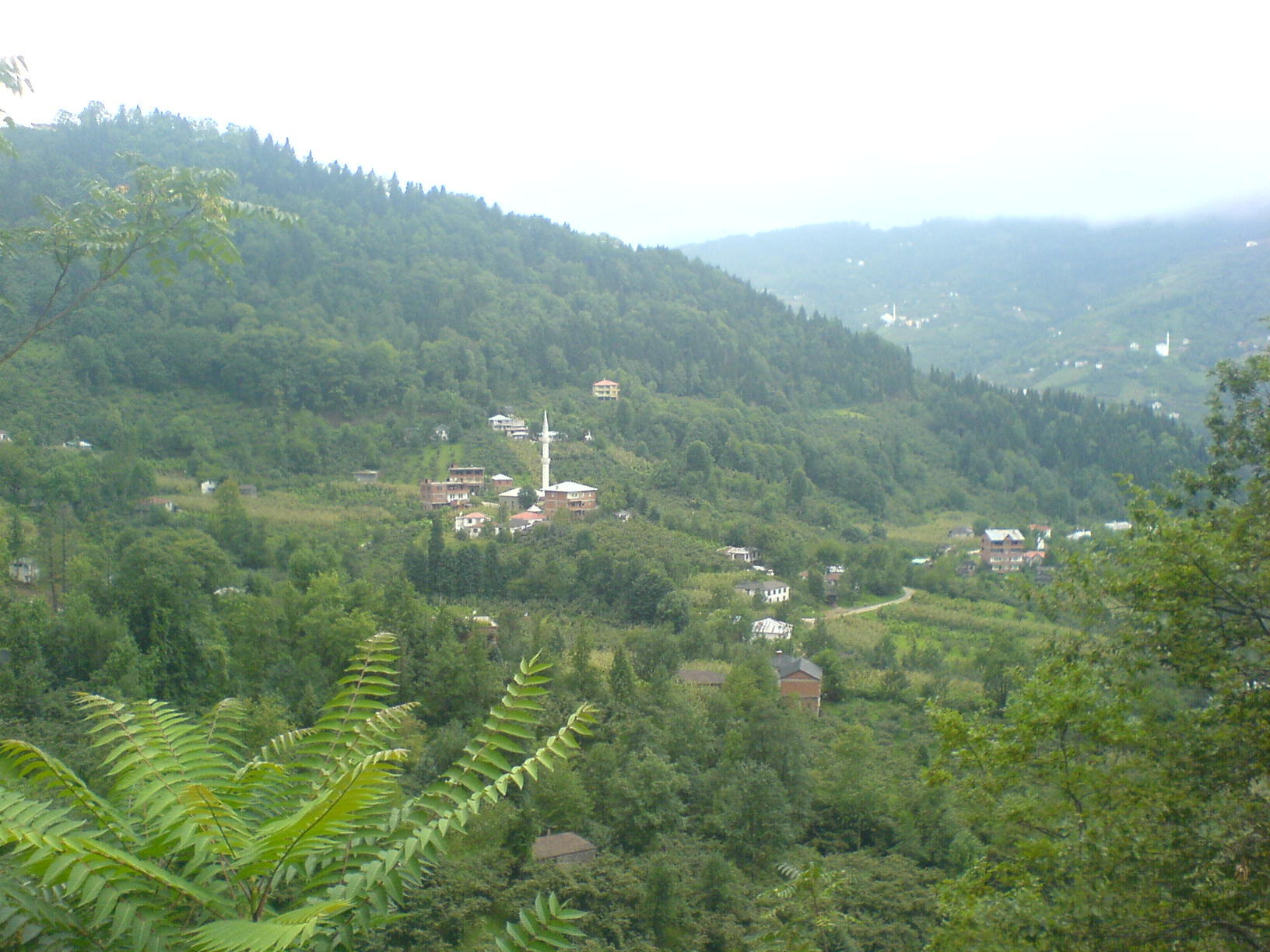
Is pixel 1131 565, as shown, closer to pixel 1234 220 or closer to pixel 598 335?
pixel 598 335

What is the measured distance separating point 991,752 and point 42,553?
1868cm

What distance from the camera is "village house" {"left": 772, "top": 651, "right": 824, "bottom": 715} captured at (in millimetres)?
18625

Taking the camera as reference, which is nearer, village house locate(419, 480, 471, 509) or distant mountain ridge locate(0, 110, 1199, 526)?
village house locate(419, 480, 471, 509)

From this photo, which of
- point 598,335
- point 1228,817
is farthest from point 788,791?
point 598,335

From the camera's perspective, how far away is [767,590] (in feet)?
84.1

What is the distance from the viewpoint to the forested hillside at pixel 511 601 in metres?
2.26

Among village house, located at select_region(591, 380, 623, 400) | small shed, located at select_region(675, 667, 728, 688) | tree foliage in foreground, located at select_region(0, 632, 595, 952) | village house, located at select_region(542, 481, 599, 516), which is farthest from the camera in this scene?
village house, located at select_region(591, 380, 623, 400)

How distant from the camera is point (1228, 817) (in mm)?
4777

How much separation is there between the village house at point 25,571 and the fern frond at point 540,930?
19536 mm

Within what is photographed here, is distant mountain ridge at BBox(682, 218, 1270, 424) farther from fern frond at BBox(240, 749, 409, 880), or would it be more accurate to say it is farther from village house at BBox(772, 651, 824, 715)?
fern frond at BBox(240, 749, 409, 880)

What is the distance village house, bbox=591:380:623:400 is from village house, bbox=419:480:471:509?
12.5 meters

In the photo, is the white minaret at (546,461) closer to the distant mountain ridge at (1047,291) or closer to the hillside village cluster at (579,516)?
the hillside village cluster at (579,516)

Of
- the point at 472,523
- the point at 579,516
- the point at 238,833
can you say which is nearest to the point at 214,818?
the point at 238,833

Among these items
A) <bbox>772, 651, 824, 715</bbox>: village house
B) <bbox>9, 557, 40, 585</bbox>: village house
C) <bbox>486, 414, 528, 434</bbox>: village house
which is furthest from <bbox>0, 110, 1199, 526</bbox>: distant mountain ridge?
<bbox>772, 651, 824, 715</bbox>: village house
